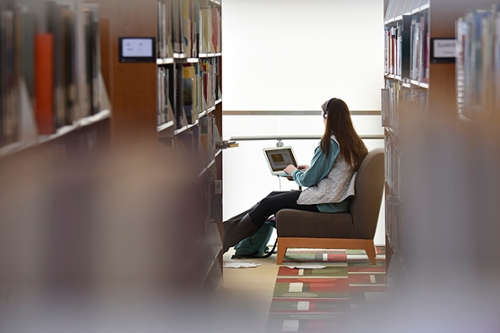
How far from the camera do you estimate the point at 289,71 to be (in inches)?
208

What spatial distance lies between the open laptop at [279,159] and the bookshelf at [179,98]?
817mm

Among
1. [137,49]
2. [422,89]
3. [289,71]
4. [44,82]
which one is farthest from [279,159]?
[44,82]

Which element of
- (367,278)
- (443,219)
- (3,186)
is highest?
(3,186)

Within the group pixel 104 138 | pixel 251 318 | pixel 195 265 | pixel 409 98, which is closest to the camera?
pixel 104 138

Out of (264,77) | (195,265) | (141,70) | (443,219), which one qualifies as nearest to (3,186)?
(141,70)

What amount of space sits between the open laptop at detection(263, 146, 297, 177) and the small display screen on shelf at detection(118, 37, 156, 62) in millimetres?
2539

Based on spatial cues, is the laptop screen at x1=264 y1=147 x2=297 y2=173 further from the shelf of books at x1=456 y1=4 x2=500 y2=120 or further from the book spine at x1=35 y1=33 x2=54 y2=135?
the book spine at x1=35 y1=33 x2=54 y2=135

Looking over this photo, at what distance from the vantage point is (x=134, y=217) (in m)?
2.32

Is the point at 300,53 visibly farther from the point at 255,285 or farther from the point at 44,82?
the point at 44,82

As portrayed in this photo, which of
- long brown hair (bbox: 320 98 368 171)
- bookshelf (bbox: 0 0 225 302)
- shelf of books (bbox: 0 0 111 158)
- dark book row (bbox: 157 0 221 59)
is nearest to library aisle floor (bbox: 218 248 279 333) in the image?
long brown hair (bbox: 320 98 368 171)

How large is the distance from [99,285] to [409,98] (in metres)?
1.31

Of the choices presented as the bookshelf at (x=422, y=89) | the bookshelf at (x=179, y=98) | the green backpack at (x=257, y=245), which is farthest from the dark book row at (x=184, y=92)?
the green backpack at (x=257, y=245)

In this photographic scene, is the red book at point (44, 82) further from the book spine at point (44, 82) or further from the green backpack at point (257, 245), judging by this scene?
the green backpack at point (257, 245)

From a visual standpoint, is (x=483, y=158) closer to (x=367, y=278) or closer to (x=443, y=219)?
(x=443, y=219)
